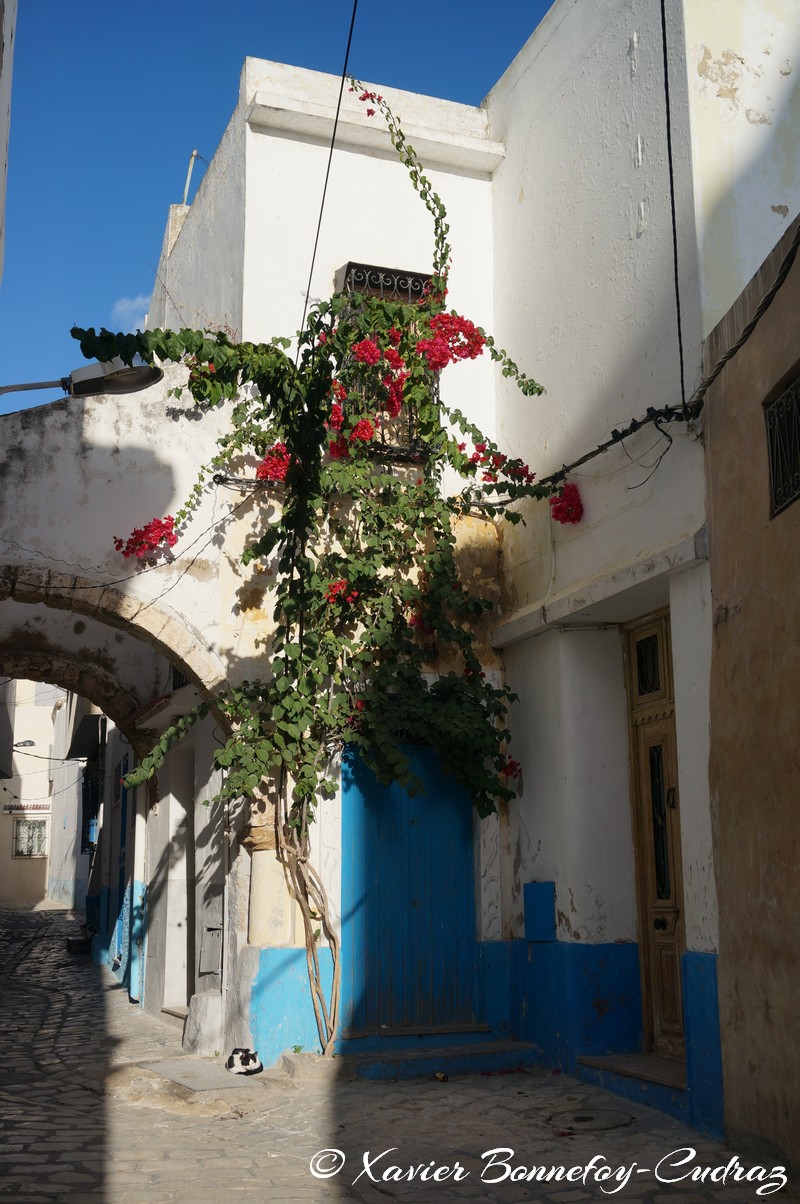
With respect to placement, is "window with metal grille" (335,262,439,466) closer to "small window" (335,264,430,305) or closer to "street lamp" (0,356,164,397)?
"small window" (335,264,430,305)

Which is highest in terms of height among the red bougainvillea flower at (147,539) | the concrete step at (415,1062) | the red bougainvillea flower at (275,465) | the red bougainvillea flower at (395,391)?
the red bougainvillea flower at (395,391)

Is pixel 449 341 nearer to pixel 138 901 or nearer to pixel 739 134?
pixel 739 134

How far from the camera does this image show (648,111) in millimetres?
6609

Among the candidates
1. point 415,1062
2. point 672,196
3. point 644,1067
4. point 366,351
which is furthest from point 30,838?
point 672,196

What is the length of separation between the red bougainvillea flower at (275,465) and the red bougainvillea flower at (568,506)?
1.77m

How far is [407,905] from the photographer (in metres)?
7.34

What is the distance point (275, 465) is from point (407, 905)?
9.85ft

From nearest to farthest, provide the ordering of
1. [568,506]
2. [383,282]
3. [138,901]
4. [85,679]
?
[568,506], [383,282], [85,679], [138,901]

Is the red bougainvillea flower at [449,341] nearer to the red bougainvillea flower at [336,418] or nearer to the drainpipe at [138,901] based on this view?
the red bougainvillea flower at [336,418]

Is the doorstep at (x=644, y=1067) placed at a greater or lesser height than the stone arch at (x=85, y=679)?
lesser

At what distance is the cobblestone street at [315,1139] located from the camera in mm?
4434

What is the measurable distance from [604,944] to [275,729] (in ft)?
7.81

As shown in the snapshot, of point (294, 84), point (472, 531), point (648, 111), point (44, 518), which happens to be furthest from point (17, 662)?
point (648, 111)

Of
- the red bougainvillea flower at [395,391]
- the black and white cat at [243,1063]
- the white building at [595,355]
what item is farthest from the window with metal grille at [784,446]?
the black and white cat at [243,1063]
